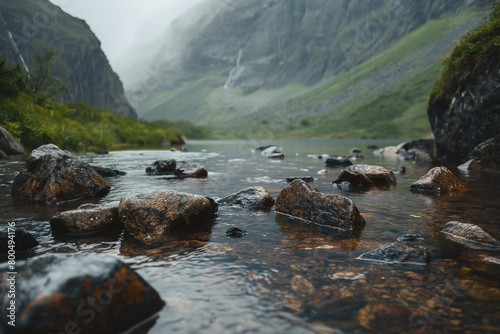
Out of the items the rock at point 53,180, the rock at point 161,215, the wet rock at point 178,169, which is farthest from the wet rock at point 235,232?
the wet rock at point 178,169

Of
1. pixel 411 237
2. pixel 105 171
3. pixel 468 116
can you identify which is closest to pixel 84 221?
pixel 411 237

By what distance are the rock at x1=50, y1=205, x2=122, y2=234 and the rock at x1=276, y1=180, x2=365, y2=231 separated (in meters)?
4.07

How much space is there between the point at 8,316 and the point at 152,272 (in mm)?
1738

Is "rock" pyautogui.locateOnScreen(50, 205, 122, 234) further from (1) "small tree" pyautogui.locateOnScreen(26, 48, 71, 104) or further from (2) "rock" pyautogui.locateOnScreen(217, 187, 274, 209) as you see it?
(1) "small tree" pyautogui.locateOnScreen(26, 48, 71, 104)

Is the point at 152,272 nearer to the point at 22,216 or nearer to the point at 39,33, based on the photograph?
the point at 22,216

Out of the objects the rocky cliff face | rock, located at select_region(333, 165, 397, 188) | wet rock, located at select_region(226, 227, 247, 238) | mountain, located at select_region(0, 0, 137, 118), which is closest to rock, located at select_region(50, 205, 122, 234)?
A: wet rock, located at select_region(226, 227, 247, 238)

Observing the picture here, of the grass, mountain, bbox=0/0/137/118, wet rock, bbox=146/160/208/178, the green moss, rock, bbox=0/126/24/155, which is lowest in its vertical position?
wet rock, bbox=146/160/208/178

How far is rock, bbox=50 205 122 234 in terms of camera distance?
5.59m

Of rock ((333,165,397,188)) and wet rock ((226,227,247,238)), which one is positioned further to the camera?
rock ((333,165,397,188))

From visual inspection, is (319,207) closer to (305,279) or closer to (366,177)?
(305,279)

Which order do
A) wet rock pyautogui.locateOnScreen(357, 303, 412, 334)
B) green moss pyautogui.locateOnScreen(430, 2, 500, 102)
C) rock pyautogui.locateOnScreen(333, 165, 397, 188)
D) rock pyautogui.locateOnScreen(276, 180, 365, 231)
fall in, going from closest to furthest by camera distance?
wet rock pyautogui.locateOnScreen(357, 303, 412, 334) → rock pyautogui.locateOnScreen(276, 180, 365, 231) → rock pyautogui.locateOnScreen(333, 165, 397, 188) → green moss pyautogui.locateOnScreen(430, 2, 500, 102)

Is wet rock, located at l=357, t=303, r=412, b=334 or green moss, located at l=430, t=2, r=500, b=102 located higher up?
green moss, located at l=430, t=2, r=500, b=102

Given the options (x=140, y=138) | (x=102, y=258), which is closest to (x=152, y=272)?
(x=102, y=258)

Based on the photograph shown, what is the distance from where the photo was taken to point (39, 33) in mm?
130750
